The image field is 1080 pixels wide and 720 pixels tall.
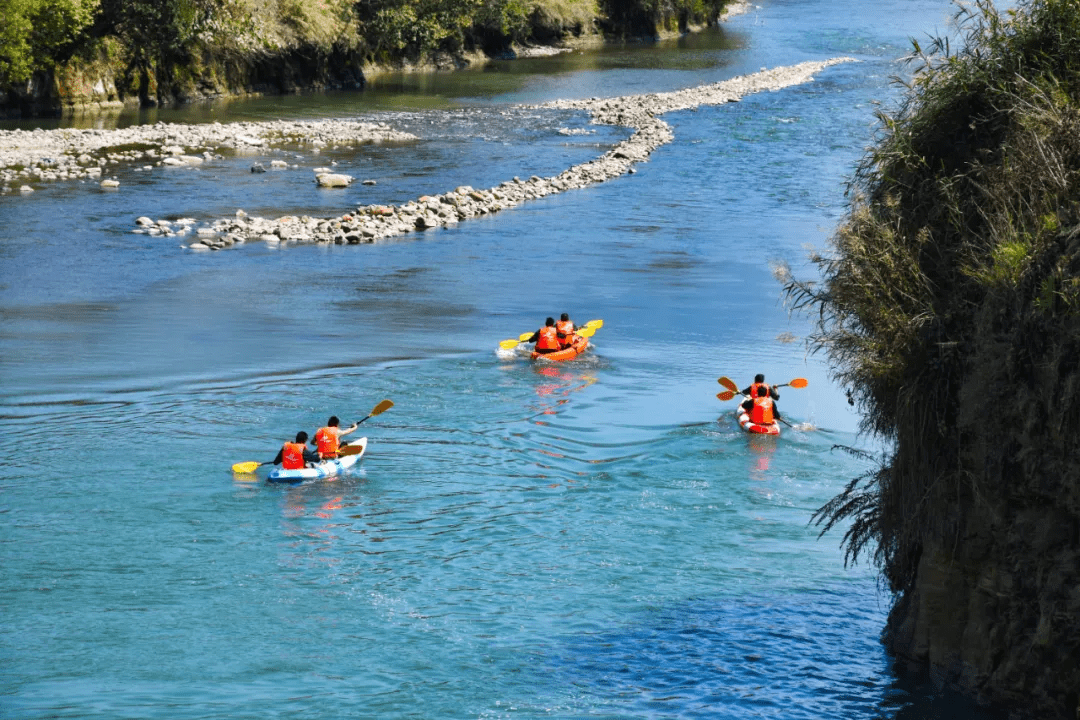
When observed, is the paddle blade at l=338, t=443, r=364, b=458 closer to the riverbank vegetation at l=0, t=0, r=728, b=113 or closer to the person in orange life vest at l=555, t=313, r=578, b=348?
the person in orange life vest at l=555, t=313, r=578, b=348

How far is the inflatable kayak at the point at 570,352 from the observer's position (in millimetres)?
22328

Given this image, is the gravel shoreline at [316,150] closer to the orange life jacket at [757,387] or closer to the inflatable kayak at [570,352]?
the inflatable kayak at [570,352]

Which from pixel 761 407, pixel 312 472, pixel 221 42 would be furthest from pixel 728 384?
pixel 221 42

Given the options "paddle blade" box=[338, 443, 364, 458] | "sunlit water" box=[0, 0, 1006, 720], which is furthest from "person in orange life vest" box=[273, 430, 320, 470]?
"paddle blade" box=[338, 443, 364, 458]

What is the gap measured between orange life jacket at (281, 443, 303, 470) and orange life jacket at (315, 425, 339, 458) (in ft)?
1.11

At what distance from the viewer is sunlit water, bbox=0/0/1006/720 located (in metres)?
12.4

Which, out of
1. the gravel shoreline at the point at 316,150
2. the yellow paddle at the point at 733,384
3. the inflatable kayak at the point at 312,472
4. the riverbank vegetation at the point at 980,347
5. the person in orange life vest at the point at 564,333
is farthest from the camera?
the gravel shoreline at the point at 316,150

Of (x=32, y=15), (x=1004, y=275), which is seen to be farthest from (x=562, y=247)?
(x=32, y=15)

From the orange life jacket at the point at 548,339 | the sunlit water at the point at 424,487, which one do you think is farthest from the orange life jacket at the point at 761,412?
the orange life jacket at the point at 548,339

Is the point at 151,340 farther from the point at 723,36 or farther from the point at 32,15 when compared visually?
the point at 723,36

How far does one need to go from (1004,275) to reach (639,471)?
846 centimetres

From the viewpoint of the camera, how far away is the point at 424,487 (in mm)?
17203

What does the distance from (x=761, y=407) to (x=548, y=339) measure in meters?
4.64

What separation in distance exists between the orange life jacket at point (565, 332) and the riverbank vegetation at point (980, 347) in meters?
10.5
